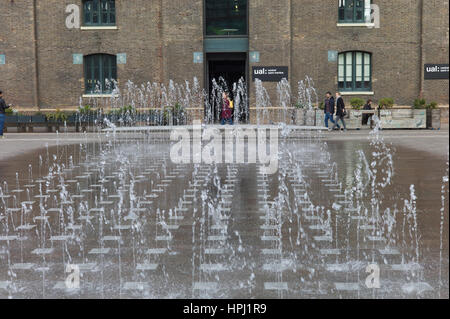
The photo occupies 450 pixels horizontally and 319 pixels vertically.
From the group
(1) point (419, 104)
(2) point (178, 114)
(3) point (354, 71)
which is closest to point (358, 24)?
(3) point (354, 71)

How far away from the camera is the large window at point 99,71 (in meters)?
28.8

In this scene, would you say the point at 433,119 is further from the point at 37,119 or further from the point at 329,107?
the point at 37,119

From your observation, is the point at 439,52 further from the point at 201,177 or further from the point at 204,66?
the point at 201,177

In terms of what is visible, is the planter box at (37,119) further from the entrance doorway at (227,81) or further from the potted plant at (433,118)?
the potted plant at (433,118)

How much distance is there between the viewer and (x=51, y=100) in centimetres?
2891

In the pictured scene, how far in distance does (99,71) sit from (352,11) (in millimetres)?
12673

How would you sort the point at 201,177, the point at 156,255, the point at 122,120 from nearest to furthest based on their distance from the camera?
the point at 156,255, the point at 201,177, the point at 122,120

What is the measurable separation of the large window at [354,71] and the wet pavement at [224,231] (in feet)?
53.4

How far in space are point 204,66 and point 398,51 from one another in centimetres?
942

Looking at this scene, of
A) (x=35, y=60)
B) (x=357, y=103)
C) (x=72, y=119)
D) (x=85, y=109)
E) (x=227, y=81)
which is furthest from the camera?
(x=227, y=81)

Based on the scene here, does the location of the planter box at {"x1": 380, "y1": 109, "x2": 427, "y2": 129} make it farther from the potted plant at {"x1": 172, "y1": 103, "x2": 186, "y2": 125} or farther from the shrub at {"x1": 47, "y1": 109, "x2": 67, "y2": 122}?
the shrub at {"x1": 47, "y1": 109, "x2": 67, "y2": 122}

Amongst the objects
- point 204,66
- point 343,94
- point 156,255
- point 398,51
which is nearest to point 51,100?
point 204,66

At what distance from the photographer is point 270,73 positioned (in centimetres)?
2806
